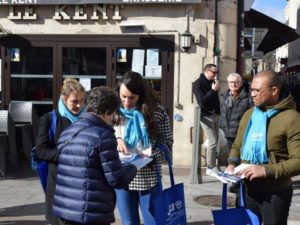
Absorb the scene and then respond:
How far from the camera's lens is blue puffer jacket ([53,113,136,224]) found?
3.19 meters

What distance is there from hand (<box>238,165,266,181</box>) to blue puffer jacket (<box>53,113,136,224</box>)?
2.53ft

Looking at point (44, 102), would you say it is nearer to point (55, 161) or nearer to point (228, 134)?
point (228, 134)

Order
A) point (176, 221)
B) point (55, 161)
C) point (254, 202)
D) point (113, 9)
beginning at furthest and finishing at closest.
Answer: point (113, 9) → point (55, 161) → point (176, 221) → point (254, 202)

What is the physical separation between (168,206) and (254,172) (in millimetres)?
752

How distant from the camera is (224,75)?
941cm

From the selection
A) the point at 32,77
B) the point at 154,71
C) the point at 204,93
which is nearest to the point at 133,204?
the point at 204,93

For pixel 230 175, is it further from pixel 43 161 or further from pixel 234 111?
pixel 234 111

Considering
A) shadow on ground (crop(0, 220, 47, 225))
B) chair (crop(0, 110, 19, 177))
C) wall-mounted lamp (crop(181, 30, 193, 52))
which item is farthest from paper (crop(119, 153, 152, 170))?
wall-mounted lamp (crop(181, 30, 193, 52))

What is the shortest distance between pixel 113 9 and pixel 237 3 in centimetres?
233

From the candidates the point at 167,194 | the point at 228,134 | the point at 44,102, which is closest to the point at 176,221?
the point at 167,194

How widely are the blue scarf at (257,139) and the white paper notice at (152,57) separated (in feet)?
19.5

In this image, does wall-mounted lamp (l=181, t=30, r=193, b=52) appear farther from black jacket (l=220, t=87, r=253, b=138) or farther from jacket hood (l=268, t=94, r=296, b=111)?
jacket hood (l=268, t=94, r=296, b=111)

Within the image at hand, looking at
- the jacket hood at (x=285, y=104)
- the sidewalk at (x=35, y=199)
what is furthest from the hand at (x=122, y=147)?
the sidewalk at (x=35, y=199)

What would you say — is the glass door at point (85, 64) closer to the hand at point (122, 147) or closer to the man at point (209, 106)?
the man at point (209, 106)
